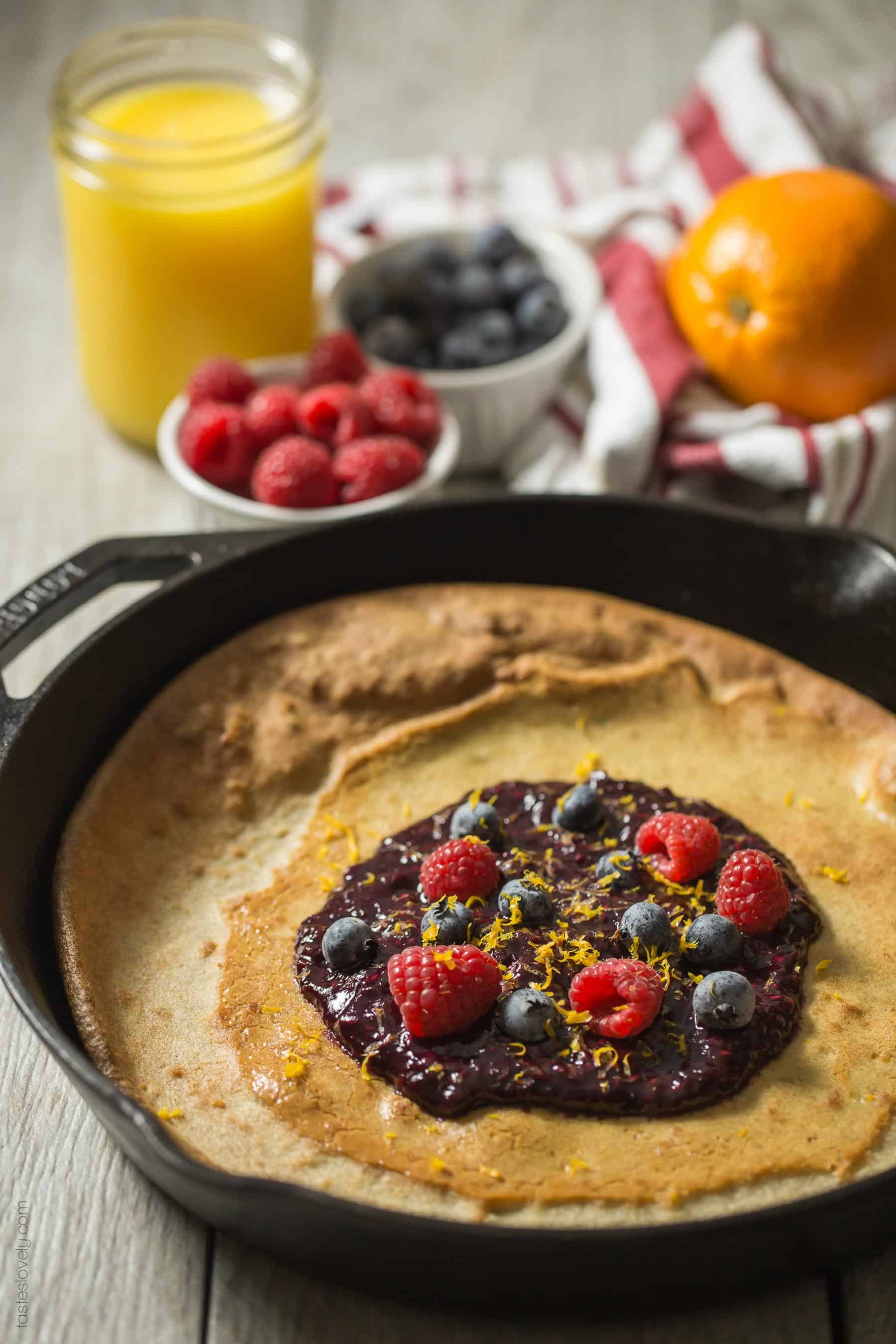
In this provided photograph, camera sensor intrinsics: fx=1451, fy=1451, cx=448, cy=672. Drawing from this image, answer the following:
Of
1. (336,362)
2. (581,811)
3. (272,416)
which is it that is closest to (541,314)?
(336,362)

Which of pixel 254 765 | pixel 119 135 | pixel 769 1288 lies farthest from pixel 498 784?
pixel 119 135

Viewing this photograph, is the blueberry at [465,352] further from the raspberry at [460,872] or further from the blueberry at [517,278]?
the raspberry at [460,872]

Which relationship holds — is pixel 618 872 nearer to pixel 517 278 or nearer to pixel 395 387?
pixel 395 387

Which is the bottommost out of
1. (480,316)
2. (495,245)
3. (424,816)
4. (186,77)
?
(424,816)

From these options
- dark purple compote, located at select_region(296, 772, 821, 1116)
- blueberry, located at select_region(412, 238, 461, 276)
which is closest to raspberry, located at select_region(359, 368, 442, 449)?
blueberry, located at select_region(412, 238, 461, 276)

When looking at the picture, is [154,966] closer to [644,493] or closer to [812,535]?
[812,535]

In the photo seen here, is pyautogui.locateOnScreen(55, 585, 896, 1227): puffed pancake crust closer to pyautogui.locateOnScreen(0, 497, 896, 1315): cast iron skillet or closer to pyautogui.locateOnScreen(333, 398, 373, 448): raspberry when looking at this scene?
pyautogui.locateOnScreen(0, 497, 896, 1315): cast iron skillet

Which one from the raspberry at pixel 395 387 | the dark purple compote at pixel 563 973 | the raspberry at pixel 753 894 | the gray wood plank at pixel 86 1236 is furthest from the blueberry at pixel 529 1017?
the raspberry at pixel 395 387
